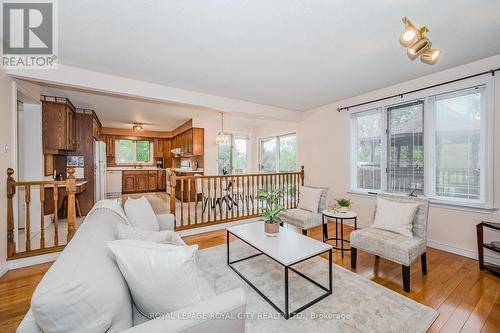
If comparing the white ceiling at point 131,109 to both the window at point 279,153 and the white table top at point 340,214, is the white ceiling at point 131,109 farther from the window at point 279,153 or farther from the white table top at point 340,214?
the white table top at point 340,214

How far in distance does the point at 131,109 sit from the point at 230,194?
3208mm

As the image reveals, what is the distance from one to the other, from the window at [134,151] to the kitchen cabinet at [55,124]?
427 cm

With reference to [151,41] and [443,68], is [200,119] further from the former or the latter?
[443,68]

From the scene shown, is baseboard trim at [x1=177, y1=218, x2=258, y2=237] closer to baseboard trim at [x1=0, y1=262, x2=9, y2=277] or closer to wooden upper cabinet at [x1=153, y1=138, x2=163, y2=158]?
baseboard trim at [x1=0, y1=262, x2=9, y2=277]

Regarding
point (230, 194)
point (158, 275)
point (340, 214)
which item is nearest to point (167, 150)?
point (230, 194)

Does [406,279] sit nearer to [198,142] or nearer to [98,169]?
[198,142]

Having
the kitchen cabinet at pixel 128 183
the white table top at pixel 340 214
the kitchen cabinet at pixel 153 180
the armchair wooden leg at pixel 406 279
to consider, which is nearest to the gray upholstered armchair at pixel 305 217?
the white table top at pixel 340 214

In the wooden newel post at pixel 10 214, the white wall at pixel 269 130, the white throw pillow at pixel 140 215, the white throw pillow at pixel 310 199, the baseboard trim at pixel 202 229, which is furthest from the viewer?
the white wall at pixel 269 130

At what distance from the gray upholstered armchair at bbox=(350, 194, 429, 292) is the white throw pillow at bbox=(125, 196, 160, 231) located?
234 centimetres

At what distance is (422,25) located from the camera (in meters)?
1.97

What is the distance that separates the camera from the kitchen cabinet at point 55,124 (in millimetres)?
3838

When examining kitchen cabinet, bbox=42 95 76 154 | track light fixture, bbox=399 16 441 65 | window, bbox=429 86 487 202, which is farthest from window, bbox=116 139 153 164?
window, bbox=429 86 487 202

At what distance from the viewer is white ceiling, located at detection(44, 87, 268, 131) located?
3.99m

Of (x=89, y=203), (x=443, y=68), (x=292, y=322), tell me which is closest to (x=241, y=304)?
(x=292, y=322)
